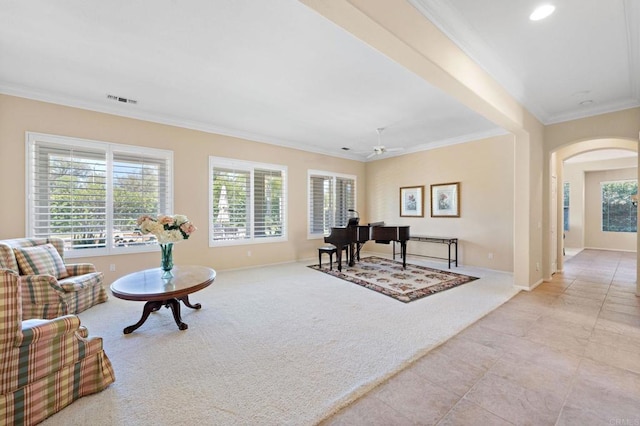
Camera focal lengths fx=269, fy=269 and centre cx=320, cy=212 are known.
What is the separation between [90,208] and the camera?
14.0 feet

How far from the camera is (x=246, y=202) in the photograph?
6.04m

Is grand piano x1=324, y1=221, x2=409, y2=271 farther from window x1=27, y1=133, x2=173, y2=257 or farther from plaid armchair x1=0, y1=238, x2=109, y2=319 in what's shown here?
plaid armchair x1=0, y1=238, x2=109, y2=319

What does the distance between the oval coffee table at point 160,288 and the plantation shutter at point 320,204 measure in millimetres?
4032

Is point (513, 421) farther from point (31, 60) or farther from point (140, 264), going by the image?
point (31, 60)

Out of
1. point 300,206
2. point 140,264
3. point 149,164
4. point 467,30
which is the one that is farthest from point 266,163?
point 467,30

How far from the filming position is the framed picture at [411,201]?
7066 mm

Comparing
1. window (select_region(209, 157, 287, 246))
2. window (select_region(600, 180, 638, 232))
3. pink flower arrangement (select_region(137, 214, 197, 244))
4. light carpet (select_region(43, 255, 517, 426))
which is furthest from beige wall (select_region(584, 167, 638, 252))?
pink flower arrangement (select_region(137, 214, 197, 244))

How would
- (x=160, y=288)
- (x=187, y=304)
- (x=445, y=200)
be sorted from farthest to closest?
(x=445, y=200) < (x=187, y=304) < (x=160, y=288)

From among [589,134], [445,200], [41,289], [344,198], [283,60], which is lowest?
[41,289]

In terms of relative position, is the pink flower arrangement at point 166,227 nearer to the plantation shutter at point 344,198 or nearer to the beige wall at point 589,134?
the plantation shutter at point 344,198

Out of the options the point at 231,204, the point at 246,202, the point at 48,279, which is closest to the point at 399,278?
the point at 246,202

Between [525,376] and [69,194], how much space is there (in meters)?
6.05

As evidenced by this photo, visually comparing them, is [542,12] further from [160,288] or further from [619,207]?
[619,207]

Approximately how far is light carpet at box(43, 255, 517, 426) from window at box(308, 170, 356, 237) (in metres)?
3.09
